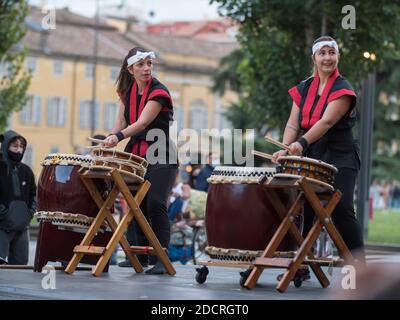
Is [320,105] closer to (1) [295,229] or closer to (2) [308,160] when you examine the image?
(2) [308,160]

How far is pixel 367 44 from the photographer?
2234 centimetres

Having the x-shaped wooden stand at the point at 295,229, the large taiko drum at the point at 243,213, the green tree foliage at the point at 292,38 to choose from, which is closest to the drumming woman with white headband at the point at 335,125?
the x-shaped wooden stand at the point at 295,229

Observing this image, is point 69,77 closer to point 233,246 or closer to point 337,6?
point 337,6

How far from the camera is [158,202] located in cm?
1112

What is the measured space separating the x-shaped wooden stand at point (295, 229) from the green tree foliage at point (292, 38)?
11.8 m

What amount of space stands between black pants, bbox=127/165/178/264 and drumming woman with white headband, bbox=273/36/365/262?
1477mm

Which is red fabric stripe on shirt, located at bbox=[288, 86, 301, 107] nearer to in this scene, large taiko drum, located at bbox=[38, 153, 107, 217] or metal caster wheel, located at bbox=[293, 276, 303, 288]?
metal caster wheel, located at bbox=[293, 276, 303, 288]

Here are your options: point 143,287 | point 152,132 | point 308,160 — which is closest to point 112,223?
point 152,132

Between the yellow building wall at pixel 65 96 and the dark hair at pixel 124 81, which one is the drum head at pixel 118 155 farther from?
the yellow building wall at pixel 65 96

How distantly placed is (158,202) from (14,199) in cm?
269

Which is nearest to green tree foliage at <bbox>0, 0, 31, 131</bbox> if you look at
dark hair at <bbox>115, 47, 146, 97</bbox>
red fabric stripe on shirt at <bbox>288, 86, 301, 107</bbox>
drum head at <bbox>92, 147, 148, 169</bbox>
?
dark hair at <bbox>115, 47, 146, 97</bbox>

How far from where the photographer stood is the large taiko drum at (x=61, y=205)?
10727 millimetres
